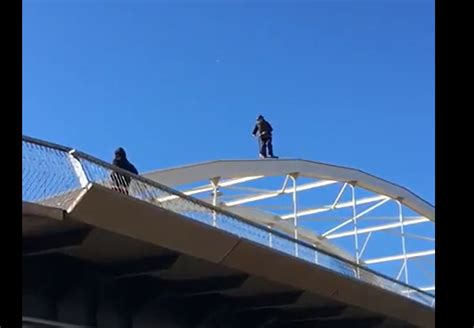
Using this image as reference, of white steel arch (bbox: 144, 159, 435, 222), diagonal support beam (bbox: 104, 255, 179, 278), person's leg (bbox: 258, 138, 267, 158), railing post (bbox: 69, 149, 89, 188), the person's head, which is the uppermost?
person's leg (bbox: 258, 138, 267, 158)

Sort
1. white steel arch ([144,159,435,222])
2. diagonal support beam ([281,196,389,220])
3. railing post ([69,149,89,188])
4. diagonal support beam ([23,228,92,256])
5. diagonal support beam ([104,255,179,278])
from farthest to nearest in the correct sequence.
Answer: diagonal support beam ([281,196,389,220]) → white steel arch ([144,159,435,222]) → diagonal support beam ([104,255,179,278]) → diagonal support beam ([23,228,92,256]) → railing post ([69,149,89,188])

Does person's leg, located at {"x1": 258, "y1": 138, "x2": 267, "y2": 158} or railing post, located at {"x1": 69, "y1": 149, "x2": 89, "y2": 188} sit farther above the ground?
person's leg, located at {"x1": 258, "y1": 138, "x2": 267, "y2": 158}

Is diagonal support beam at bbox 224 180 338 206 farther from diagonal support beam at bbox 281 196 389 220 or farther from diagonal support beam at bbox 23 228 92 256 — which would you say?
diagonal support beam at bbox 23 228 92 256

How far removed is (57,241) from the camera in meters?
15.2

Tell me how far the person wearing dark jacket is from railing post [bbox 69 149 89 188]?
17.2 metres

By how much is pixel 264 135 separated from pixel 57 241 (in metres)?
17.5

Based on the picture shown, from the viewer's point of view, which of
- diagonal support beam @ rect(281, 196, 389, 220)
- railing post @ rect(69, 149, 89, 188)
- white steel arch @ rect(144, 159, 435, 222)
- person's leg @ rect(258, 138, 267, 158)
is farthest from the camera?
diagonal support beam @ rect(281, 196, 389, 220)

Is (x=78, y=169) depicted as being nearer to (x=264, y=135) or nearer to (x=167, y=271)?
(x=167, y=271)

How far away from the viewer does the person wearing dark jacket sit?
31609 millimetres

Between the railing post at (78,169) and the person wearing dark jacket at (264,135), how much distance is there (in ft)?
56.4

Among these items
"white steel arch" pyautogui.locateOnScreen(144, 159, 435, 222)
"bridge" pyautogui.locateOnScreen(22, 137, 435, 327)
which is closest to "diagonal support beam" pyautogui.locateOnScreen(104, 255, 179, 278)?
"bridge" pyautogui.locateOnScreen(22, 137, 435, 327)
